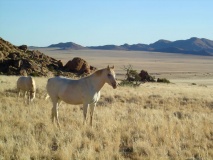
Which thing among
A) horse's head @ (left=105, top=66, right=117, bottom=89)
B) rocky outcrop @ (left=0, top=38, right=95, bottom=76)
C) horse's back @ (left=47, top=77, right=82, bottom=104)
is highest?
horse's head @ (left=105, top=66, right=117, bottom=89)

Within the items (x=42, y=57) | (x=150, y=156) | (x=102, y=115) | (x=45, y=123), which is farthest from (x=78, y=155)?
(x=42, y=57)

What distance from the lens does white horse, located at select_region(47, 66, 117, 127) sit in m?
10.0

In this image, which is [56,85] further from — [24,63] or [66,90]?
[24,63]

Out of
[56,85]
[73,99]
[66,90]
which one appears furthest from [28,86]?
[73,99]

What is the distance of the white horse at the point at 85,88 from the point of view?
1004 centimetres

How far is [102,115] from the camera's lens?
38.8ft

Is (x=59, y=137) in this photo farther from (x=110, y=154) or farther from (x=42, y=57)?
(x=42, y=57)

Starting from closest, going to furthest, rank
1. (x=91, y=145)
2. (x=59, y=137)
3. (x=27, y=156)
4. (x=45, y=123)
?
1. (x=27, y=156)
2. (x=91, y=145)
3. (x=59, y=137)
4. (x=45, y=123)

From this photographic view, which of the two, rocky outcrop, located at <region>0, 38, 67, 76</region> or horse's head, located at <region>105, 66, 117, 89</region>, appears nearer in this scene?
horse's head, located at <region>105, 66, 117, 89</region>

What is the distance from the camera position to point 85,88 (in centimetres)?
1015

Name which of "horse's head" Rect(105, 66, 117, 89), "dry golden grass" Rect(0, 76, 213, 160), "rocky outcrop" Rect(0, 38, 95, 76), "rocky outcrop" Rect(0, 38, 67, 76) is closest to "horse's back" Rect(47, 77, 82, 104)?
"dry golden grass" Rect(0, 76, 213, 160)

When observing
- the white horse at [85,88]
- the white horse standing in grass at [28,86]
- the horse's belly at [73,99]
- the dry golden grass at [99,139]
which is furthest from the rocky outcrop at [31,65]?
the dry golden grass at [99,139]

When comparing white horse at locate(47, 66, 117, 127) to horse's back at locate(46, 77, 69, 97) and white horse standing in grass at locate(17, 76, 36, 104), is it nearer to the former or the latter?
horse's back at locate(46, 77, 69, 97)

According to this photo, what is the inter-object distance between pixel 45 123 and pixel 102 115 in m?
2.55
